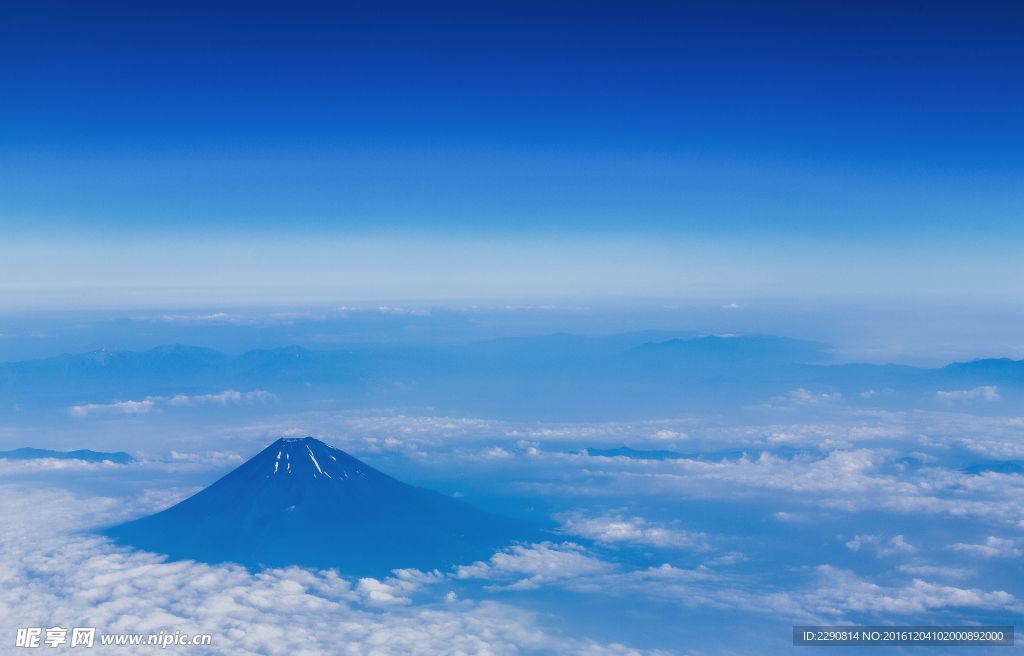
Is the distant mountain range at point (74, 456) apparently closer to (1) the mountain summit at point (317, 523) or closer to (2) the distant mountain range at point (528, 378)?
(1) the mountain summit at point (317, 523)

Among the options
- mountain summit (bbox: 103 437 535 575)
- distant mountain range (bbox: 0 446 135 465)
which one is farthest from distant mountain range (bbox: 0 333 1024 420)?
mountain summit (bbox: 103 437 535 575)

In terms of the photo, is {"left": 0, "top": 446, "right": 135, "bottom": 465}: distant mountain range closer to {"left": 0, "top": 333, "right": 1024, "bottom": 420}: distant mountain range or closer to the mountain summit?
the mountain summit

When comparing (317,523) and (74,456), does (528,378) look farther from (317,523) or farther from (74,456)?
(317,523)

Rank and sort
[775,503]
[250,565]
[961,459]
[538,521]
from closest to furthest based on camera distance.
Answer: [250,565]
[538,521]
[775,503]
[961,459]

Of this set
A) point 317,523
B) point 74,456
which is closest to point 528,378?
point 74,456

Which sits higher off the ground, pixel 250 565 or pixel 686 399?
pixel 686 399

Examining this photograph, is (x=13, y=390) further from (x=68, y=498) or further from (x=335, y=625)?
(x=335, y=625)

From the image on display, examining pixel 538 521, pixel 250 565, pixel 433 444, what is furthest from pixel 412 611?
pixel 433 444
